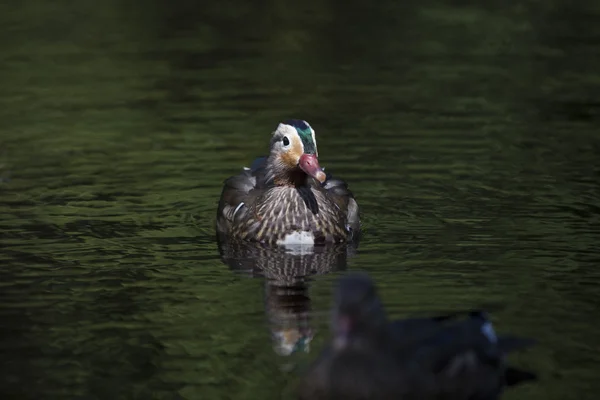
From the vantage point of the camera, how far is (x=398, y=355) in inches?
348

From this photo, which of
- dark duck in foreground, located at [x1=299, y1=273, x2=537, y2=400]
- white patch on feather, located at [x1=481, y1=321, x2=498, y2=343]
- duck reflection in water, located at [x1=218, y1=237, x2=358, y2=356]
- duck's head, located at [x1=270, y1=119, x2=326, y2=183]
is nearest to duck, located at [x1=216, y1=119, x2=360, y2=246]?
duck's head, located at [x1=270, y1=119, x2=326, y2=183]

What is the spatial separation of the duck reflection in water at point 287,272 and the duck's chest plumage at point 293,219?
4.3 inches

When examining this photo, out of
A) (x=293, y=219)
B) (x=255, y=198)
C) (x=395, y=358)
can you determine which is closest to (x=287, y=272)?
(x=293, y=219)

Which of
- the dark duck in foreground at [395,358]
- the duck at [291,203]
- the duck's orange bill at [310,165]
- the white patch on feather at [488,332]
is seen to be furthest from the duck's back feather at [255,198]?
the dark duck in foreground at [395,358]

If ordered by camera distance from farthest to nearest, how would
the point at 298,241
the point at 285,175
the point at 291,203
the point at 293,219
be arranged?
1. the point at 285,175
2. the point at 291,203
3. the point at 293,219
4. the point at 298,241

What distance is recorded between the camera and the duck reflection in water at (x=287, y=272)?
10656 millimetres

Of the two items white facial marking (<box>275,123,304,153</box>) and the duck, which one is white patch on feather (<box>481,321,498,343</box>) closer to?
the duck

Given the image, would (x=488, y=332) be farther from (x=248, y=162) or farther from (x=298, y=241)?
(x=248, y=162)

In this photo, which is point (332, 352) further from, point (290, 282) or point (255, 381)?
point (290, 282)

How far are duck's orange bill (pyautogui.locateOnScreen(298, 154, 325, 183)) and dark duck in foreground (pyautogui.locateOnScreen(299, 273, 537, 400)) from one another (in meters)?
4.02

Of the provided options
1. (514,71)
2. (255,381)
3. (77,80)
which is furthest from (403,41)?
(255,381)

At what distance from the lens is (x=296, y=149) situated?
44.9ft

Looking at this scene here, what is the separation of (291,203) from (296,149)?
0.52m

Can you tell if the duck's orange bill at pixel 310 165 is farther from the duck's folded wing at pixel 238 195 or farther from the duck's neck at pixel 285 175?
the duck's folded wing at pixel 238 195
